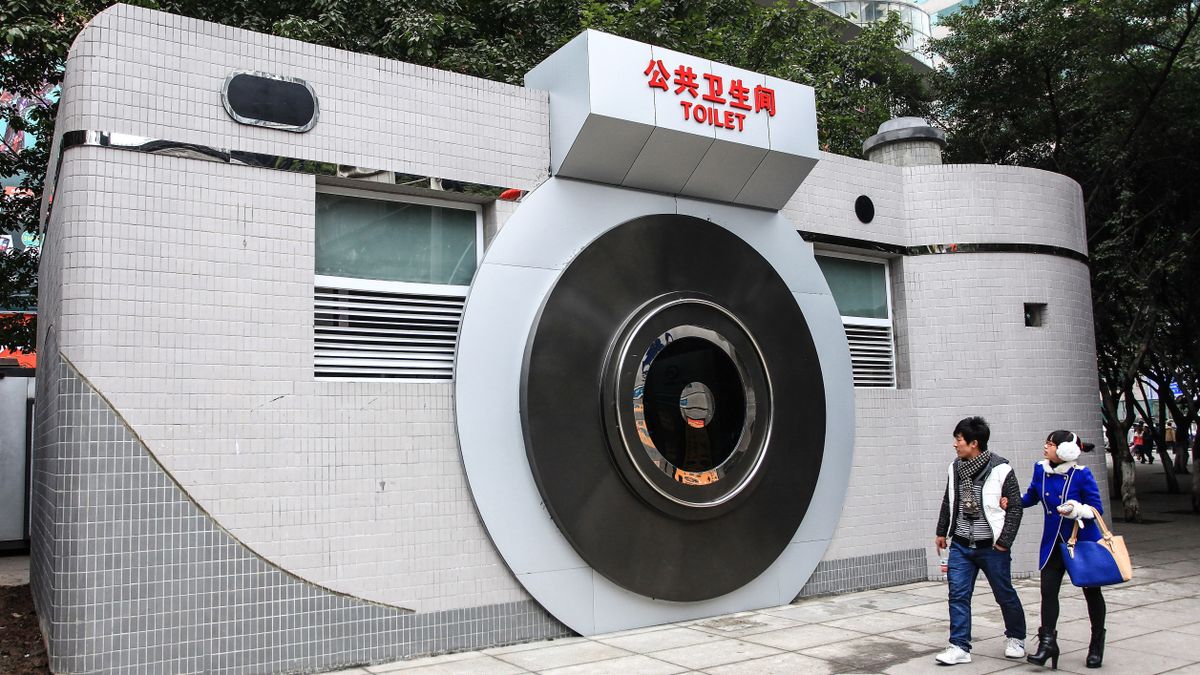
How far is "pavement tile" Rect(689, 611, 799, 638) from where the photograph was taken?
710 centimetres

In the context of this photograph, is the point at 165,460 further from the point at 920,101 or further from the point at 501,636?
the point at 920,101

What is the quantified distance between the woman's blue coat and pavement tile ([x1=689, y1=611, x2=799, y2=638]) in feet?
6.97

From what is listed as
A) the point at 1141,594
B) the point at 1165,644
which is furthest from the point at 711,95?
the point at 1141,594

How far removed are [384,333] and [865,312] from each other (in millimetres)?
5424

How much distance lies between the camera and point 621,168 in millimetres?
7625

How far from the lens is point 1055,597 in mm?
6062

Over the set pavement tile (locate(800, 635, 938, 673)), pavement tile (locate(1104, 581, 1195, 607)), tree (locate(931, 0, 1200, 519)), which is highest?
tree (locate(931, 0, 1200, 519))

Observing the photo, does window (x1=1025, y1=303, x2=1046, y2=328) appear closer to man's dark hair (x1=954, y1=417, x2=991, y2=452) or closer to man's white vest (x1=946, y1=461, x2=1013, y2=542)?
man's dark hair (x1=954, y1=417, x2=991, y2=452)

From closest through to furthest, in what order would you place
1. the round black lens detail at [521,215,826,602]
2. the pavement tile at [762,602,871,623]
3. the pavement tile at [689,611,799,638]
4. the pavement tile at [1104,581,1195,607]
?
the round black lens detail at [521,215,826,602]
the pavement tile at [689,611,799,638]
the pavement tile at [762,602,871,623]
the pavement tile at [1104,581,1195,607]

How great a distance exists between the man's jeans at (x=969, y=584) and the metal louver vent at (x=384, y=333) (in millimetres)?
3797

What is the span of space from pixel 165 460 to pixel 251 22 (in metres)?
9.29

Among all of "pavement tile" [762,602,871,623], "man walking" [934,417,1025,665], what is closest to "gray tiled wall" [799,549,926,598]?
"pavement tile" [762,602,871,623]

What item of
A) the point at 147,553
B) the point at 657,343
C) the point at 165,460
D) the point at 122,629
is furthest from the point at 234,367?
the point at 657,343

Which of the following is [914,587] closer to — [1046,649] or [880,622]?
[880,622]
